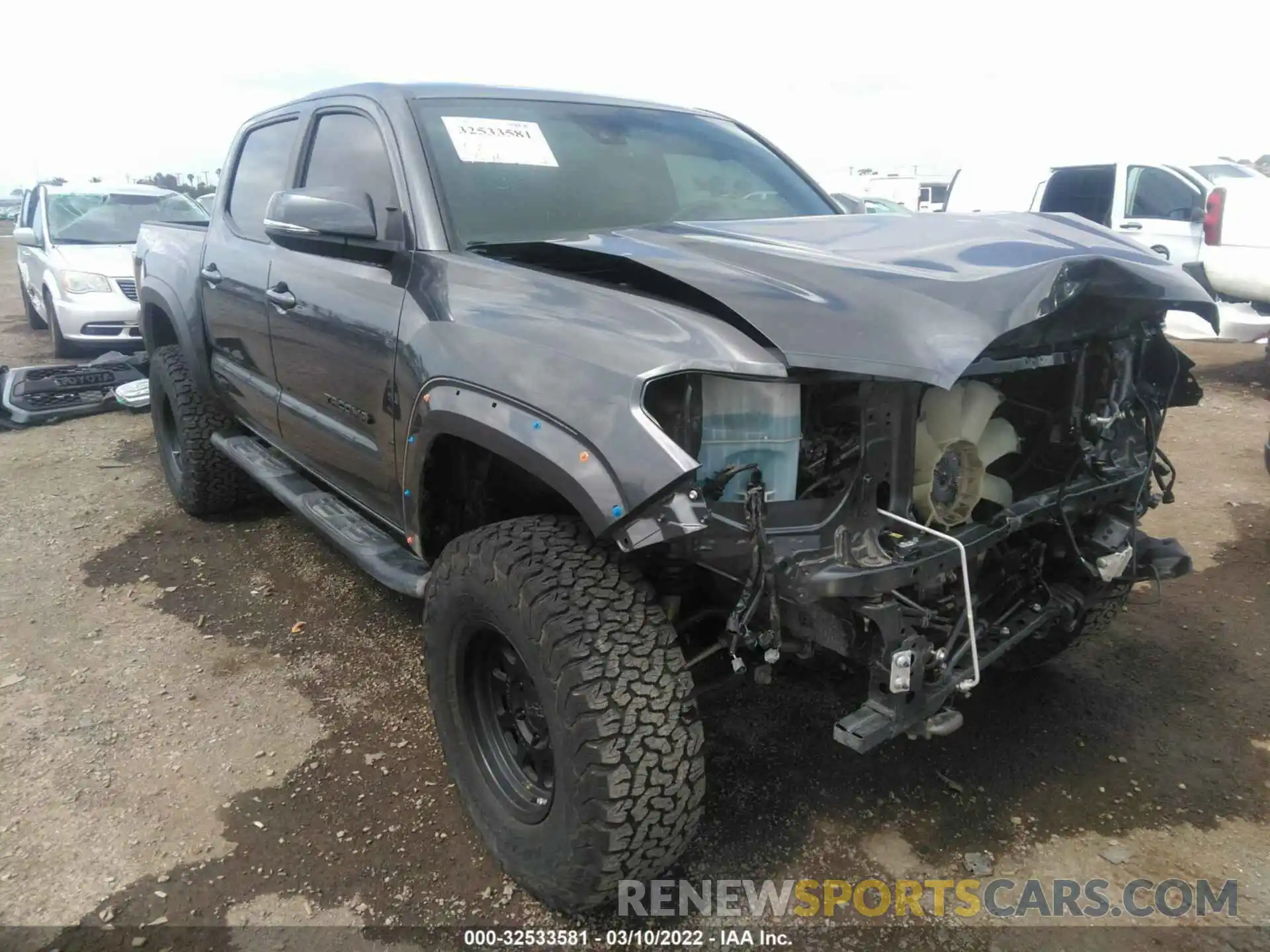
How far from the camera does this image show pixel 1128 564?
102 inches

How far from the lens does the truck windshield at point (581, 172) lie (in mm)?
2801

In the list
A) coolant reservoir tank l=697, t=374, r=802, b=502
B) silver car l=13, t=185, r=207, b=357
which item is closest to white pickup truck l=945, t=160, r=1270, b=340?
coolant reservoir tank l=697, t=374, r=802, b=502

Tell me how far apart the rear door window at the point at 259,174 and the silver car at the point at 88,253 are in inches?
181

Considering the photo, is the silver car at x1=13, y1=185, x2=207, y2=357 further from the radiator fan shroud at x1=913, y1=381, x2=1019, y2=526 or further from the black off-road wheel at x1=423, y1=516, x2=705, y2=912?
the radiator fan shroud at x1=913, y1=381, x2=1019, y2=526

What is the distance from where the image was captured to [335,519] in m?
3.30

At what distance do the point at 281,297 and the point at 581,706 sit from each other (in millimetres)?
2180

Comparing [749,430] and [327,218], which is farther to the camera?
[327,218]

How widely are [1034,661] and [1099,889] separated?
3.26ft

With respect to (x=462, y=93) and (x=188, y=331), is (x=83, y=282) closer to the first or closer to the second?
(x=188, y=331)

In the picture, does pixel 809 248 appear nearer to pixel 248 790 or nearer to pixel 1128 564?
pixel 1128 564

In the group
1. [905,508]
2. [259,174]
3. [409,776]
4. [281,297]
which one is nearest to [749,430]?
[905,508]

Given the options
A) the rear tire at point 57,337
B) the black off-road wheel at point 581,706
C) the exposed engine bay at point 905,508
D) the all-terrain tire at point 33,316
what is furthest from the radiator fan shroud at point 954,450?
the all-terrain tire at point 33,316

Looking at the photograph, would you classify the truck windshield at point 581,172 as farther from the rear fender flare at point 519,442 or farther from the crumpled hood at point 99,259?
the crumpled hood at point 99,259

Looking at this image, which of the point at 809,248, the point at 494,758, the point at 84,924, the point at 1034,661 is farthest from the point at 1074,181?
the point at 84,924
